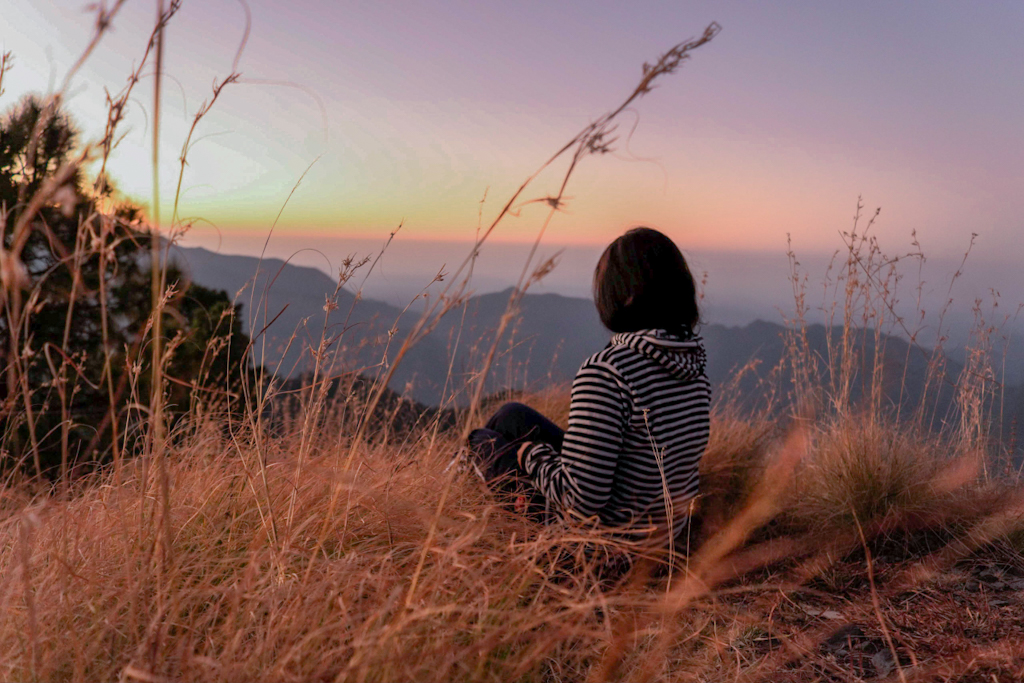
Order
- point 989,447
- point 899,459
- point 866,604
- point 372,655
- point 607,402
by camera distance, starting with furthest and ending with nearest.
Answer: point 989,447
point 899,459
point 866,604
point 607,402
point 372,655

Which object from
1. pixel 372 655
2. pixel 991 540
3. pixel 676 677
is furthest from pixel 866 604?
pixel 372 655

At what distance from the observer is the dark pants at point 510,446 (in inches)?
75.0

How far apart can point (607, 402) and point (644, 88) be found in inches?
36.4

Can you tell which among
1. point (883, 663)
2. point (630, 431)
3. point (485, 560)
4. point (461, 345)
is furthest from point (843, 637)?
point (461, 345)

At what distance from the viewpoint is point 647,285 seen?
1806 millimetres

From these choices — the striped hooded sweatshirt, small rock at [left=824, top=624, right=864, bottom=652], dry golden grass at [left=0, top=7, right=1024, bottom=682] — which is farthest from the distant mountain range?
small rock at [left=824, top=624, right=864, bottom=652]

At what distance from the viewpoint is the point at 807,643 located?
1.87 meters

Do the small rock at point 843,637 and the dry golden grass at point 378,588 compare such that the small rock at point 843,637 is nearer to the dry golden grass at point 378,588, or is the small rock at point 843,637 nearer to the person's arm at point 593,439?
the dry golden grass at point 378,588

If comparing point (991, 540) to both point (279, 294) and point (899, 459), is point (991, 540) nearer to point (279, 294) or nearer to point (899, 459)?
point (899, 459)

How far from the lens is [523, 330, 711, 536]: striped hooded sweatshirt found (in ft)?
5.45

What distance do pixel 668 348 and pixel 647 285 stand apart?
206mm

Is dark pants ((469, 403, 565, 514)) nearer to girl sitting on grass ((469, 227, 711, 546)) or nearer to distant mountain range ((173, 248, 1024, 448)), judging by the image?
girl sitting on grass ((469, 227, 711, 546))

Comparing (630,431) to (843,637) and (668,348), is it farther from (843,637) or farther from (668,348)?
(843,637)

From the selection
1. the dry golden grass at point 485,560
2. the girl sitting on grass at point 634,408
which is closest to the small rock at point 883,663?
the dry golden grass at point 485,560
